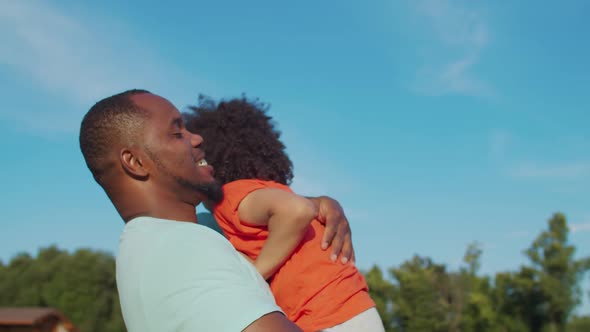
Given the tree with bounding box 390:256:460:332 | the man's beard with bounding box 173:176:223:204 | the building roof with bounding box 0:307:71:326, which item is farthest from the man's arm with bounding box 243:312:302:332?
the tree with bounding box 390:256:460:332

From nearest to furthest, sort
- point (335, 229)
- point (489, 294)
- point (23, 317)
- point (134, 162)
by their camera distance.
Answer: point (134, 162) → point (335, 229) → point (23, 317) → point (489, 294)

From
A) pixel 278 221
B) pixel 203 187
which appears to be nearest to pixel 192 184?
pixel 203 187

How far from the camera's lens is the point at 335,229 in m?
2.55

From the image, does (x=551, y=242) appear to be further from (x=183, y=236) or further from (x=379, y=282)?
(x=183, y=236)

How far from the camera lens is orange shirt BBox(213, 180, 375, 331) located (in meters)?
2.28

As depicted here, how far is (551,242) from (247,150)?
22.0 m

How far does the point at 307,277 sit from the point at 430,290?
79.3ft

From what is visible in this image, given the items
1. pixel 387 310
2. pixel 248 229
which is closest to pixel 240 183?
pixel 248 229

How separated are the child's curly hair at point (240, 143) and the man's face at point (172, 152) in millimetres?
692

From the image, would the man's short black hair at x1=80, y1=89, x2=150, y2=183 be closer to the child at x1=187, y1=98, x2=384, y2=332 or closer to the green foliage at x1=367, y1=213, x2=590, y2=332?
the child at x1=187, y1=98, x2=384, y2=332

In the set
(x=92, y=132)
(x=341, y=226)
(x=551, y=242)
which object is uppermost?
(x=551, y=242)

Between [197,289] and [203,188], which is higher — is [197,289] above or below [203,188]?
below

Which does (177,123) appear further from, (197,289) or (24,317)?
(24,317)

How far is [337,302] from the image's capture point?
2299mm
